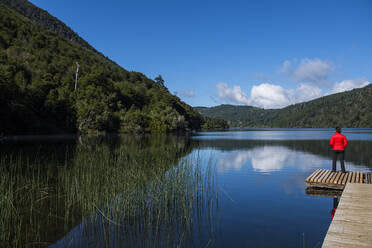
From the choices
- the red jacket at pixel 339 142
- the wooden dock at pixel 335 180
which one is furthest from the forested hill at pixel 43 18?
the wooden dock at pixel 335 180

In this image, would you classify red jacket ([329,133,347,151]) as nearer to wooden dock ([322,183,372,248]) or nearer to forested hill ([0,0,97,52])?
wooden dock ([322,183,372,248])

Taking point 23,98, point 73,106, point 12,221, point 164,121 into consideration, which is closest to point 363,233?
point 12,221

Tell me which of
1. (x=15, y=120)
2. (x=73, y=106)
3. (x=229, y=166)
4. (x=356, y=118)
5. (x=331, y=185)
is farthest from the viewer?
(x=356, y=118)

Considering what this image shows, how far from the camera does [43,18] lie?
158875 mm

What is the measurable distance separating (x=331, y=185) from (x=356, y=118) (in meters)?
219

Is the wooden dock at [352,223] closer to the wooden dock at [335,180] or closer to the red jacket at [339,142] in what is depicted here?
the wooden dock at [335,180]

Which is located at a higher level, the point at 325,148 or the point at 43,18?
the point at 43,18

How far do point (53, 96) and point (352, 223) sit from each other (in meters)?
61.3

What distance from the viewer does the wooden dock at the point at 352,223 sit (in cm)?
511

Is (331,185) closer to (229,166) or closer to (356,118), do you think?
(229,166)

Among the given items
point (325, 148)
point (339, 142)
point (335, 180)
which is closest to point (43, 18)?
point (325, 148)

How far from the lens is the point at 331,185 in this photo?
12.1m

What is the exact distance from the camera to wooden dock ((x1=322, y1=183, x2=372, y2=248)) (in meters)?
5.11

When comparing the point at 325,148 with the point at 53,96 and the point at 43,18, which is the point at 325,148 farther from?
the point at 43,18
